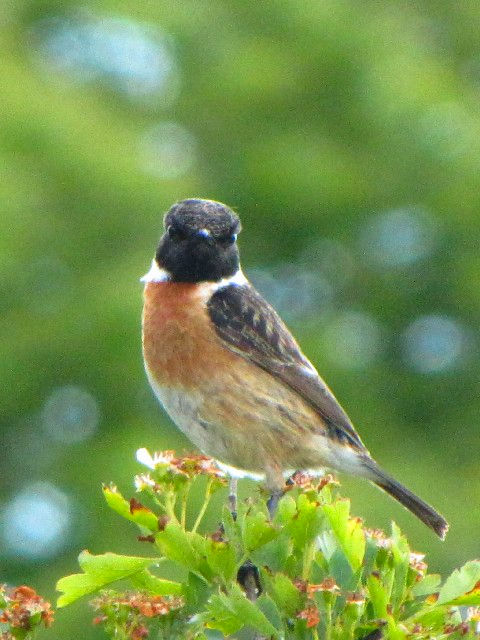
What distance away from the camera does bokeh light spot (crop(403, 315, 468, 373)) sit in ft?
79.5

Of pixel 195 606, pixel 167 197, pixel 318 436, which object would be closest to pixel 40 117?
pixel 167 197

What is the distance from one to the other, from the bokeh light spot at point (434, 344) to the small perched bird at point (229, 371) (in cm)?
1783

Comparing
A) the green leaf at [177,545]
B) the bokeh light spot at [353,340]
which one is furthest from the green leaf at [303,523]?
the bokeh light spot at [353,340]

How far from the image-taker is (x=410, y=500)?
6.00 meters

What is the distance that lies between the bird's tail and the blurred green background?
457 inches

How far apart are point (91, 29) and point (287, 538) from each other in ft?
78.5

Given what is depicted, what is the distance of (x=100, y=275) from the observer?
21.5 metres

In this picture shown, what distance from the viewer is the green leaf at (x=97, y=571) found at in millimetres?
3686

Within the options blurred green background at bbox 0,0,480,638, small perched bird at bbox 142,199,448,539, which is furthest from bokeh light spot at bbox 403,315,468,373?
small perched bird at bbox 142,199,448,539

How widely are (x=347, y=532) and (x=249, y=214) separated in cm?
2124

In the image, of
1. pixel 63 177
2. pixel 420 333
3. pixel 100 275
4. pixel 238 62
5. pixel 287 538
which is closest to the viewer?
pixel 287 538

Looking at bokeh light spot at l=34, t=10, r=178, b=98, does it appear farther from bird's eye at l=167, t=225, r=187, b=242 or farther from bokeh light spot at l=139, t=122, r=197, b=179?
bird's eye at l=167, t=225, r=187, b=242

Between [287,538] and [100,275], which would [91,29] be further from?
[287,538]

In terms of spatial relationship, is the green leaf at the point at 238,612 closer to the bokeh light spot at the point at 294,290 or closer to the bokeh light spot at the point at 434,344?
the bokeh light spot at the point at 294,290
